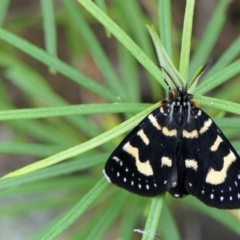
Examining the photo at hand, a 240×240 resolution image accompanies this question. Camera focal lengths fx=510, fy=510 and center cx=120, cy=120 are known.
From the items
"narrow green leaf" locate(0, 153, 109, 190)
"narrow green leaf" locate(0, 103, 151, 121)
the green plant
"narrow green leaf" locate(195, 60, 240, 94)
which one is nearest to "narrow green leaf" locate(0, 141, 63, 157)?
the green plant

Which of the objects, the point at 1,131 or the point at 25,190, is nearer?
the point at 25,190

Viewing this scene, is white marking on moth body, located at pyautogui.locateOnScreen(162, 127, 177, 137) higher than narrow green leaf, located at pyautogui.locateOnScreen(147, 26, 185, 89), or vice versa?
white marking on moth body, located at pyautogui.locateOnScreen(162, 127, 177, 137)

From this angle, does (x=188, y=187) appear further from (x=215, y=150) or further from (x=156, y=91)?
(x=156, y=91)

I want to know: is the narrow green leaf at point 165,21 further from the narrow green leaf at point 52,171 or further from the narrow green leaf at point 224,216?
the narrow green leaf at point 224,216

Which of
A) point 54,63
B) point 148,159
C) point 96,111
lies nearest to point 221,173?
point 148,159

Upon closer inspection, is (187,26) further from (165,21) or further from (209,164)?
(209,164)

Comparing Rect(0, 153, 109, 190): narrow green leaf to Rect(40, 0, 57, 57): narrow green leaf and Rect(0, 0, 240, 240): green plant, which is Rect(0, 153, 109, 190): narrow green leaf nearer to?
Rect(0, 0, 240, 240): green plant

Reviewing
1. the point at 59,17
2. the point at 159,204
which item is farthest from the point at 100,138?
the point at 59,17
